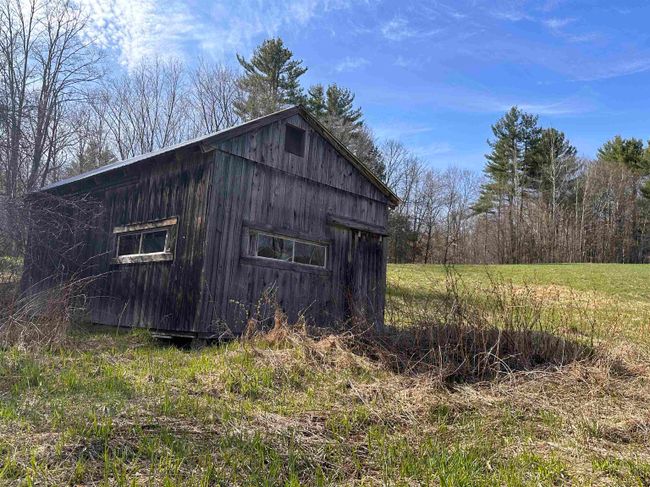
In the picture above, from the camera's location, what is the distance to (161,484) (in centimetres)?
276

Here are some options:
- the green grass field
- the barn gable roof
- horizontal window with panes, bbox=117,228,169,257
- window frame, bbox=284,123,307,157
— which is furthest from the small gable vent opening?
the green grass field

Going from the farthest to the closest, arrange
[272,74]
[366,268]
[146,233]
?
[272,74] < [366,268] < [146,233]

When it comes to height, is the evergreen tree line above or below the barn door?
above

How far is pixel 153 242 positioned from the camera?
10.2m

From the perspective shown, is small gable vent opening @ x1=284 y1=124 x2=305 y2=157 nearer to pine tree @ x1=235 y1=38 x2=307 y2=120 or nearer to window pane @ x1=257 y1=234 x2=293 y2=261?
window pane @ x1=257 y1=234 x2=293 y2=261

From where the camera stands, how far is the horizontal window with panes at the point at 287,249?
383 inches

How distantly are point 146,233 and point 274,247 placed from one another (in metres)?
2.98

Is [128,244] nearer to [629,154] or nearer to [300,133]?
[300,133]

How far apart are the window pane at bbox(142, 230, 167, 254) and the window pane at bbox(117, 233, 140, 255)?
30cm

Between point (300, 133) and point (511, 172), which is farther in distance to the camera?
point (511, 172)

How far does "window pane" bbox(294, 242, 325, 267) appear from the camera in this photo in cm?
1045

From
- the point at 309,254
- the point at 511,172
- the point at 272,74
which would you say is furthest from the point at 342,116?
the point at 309,254

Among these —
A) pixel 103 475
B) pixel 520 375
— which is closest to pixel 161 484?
pixel 103 475

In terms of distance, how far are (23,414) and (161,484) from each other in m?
1.79
